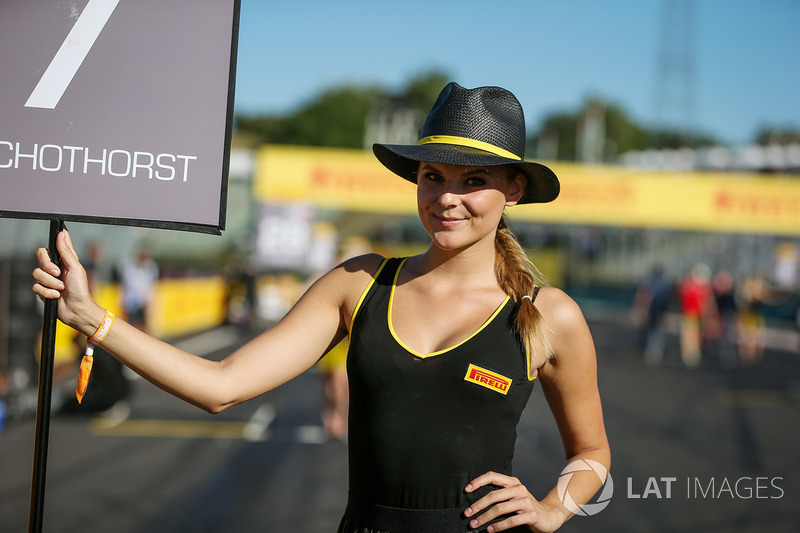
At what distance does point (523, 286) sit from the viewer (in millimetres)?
2178

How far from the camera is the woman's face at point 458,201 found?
6.82 feet

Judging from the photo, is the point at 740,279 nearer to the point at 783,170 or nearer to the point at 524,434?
the point at 783,170

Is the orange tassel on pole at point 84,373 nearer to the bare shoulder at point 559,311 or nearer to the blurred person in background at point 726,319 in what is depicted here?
the bare shoulder at point 559,311

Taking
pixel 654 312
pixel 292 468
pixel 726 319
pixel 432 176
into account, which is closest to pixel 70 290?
pixel 432 176

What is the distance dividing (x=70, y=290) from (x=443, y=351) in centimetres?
91

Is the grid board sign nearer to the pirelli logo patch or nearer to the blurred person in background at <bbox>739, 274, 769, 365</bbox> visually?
the pirelli logo patch

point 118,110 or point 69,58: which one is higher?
point 69,58

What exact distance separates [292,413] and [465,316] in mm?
8014

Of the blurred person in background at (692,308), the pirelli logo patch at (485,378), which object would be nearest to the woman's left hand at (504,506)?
the pirelli logo patch at (485,378)

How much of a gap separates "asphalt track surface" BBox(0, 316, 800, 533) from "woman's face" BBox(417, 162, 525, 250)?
3.75 meters

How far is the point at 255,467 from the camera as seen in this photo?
700cm

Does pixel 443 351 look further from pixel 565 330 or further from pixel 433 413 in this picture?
pixel 565 330

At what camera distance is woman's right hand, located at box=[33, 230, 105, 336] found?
6.23ft

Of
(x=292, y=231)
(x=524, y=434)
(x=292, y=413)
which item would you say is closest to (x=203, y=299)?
(x=292, y=231)
